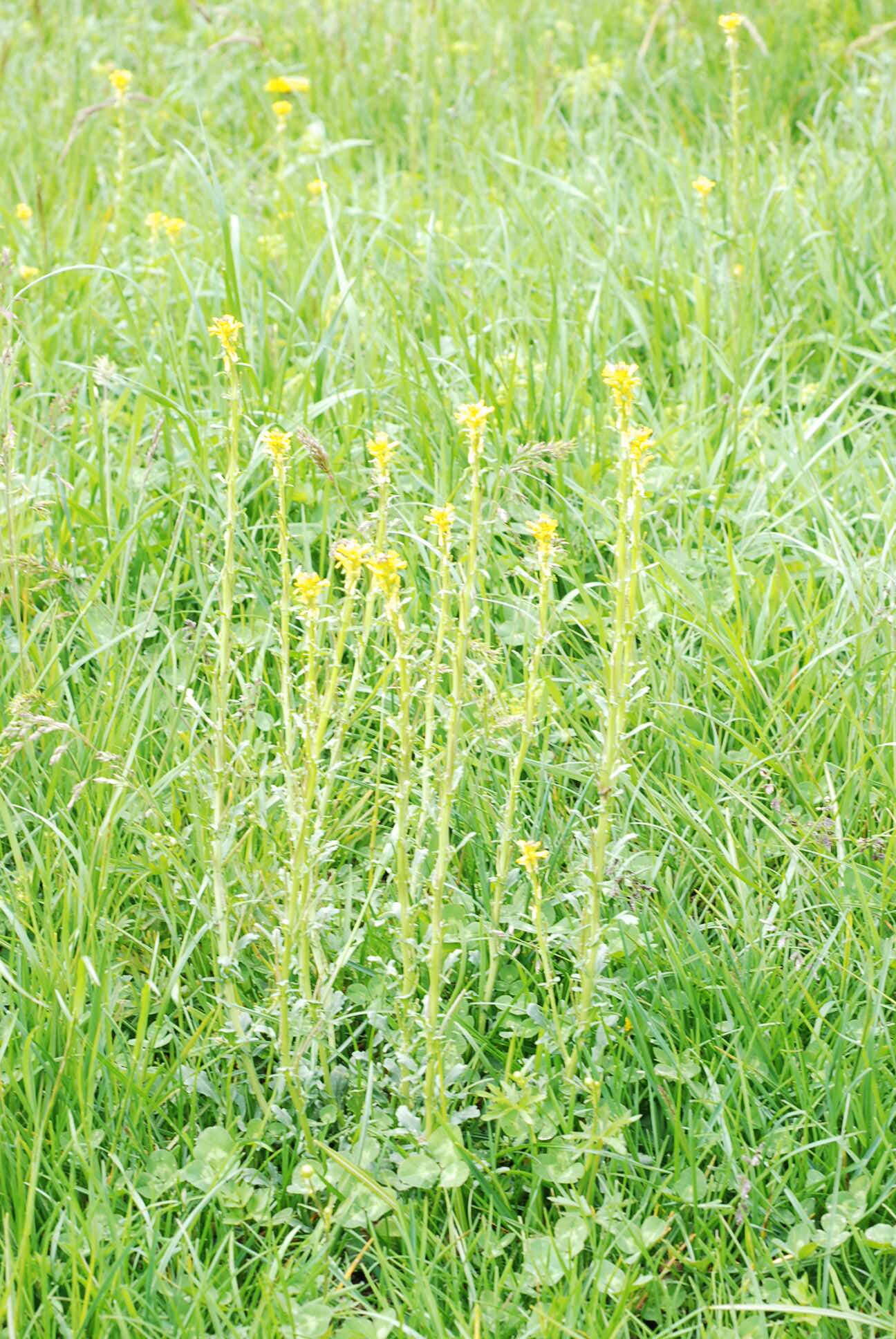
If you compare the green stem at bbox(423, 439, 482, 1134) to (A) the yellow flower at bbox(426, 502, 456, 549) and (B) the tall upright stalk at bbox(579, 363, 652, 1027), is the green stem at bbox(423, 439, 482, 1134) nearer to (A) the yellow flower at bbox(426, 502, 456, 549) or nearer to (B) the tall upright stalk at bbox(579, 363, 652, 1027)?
(A) the yellow flower at bbox(426, 502, 456, 549)

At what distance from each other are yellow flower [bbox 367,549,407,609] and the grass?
0.06 m

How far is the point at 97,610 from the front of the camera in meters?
2.54

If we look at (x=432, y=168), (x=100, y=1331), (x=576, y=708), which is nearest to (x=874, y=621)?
(x=576, y=708)

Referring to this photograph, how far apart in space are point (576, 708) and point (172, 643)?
2.28 feet

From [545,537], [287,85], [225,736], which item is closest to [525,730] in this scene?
[545,537]

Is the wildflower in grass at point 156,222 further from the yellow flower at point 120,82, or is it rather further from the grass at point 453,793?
the yellow flower at point 120,82

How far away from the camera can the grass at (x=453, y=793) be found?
1.76 m

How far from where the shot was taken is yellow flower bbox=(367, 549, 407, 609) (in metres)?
1.69

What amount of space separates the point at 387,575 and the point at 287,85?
3.49 meters

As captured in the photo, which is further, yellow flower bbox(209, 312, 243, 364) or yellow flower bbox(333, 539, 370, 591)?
yellow flower bbox(209, 312, 243, 364)

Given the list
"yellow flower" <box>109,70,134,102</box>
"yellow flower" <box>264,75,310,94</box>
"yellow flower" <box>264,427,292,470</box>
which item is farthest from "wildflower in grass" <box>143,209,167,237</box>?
"yellow flower" <box>264,427,292,470</box>

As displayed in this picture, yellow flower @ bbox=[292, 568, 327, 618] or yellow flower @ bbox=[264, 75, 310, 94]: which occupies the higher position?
yellow flower @ bbox=[264, 75, 310, 94]

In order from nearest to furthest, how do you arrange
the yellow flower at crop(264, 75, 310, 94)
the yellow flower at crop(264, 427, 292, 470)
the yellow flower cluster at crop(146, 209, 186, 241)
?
the yellow flower at crop(264, 427, 292, 470) < the yellow flower cluster at crop(146, 209, 186, 241) < the yellow flower at crop(264, 75, 310, 94)

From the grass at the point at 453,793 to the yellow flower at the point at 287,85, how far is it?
789 millimetres
